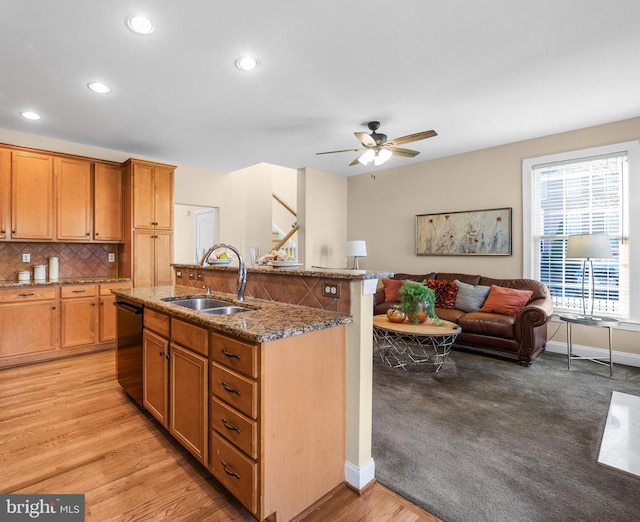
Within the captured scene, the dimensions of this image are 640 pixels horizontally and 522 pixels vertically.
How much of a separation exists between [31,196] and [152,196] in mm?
1240

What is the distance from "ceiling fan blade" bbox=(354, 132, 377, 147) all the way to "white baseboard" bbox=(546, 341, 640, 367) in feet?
11.1

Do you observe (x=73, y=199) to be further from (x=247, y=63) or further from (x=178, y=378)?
(x=178, y=378)

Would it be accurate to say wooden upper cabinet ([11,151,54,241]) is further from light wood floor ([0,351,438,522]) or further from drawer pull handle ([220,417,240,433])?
drawer pull handle ([220,417,240,433])

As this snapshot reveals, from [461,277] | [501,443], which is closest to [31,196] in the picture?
[501,443]

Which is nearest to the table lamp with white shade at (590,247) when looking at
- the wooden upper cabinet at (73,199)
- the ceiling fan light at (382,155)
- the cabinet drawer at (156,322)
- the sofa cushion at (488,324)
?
the sofa cushion at (488,324)

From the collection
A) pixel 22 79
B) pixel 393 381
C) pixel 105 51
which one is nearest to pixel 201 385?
pixel 393 381

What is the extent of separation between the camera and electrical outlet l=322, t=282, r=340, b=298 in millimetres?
1883

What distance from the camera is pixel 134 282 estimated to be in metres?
4.38

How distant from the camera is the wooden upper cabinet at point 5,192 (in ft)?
12.0

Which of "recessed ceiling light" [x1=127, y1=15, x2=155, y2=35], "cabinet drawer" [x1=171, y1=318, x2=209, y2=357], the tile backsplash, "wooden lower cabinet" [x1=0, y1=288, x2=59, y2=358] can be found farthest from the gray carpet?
the tile backsplash

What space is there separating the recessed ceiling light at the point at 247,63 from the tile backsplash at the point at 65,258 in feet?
10.8

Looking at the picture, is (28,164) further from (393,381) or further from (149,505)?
(393,381)

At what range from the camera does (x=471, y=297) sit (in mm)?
4543

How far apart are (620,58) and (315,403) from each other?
339 cm
